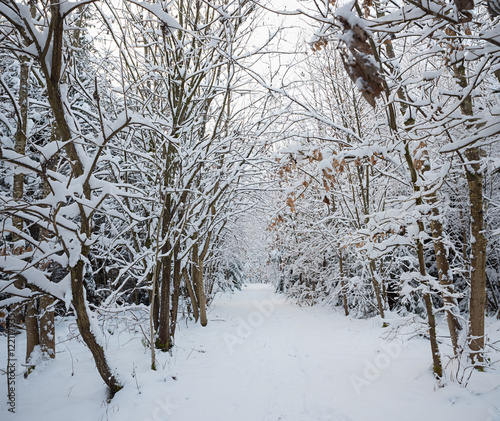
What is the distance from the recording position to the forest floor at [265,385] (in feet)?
10.4

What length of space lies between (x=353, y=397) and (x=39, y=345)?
17.0 ft

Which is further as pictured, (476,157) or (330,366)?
(330,366)

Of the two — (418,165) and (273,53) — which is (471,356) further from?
(273,53)

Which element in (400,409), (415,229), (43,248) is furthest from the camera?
(415,229)

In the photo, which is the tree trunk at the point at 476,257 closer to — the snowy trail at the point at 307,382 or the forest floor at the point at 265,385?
the forest floor at the point at 265,385

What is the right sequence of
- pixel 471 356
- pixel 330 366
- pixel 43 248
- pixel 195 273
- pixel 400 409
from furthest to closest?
pixel 195 273 → pixel 330 366 → pixel 471 356 → pixel 400 409 → pixel 43 248

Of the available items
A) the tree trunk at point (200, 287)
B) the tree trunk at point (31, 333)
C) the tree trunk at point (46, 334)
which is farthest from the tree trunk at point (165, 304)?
the tree trunk at point (200, 287)

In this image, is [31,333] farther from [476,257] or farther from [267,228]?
[476,257]

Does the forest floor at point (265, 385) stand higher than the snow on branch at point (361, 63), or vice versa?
the snow on branch at point (361, 63)

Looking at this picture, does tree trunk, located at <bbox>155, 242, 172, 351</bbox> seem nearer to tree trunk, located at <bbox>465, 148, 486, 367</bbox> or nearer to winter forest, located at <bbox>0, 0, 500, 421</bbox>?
winter forest, located at <bbox>0, 0, 500, 421</bbox>

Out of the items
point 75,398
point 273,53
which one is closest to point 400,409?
point 75,398

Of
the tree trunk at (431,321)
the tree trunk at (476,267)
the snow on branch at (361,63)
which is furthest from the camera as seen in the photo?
the tree trunk at (476,267)

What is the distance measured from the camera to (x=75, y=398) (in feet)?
11.5

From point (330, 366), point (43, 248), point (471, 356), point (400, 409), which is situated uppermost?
point (43, 248)
